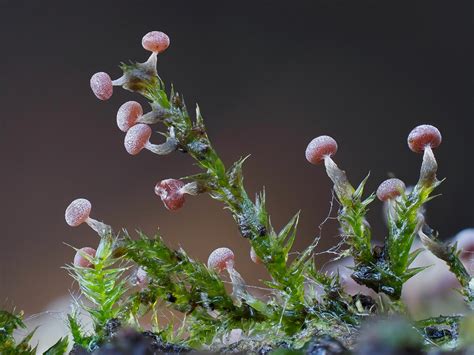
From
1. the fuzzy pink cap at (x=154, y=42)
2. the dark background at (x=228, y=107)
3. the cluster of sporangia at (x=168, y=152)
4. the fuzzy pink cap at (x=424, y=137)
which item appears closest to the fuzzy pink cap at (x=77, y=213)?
the cluster of sporangia at (x=168, y=152)

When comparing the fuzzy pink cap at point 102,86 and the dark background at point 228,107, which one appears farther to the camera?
the dark background at point 228,107

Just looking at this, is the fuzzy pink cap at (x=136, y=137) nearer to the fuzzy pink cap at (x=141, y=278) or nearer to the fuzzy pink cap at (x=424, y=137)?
the fuzzy pink cap at (x=141, y=278)

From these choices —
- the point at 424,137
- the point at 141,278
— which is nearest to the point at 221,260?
the point at 141,278

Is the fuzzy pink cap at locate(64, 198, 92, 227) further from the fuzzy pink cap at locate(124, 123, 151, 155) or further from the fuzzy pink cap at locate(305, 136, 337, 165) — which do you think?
the fuzzy pink cap at locate(305, 136, 337, 165)

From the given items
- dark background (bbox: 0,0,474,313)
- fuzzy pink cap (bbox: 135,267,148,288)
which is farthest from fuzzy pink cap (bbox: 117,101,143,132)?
dark background (bbox: 0,0,474,313)

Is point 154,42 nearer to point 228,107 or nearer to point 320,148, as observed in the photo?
point 320,148

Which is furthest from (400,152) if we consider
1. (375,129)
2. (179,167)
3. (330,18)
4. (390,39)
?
(179,167)
